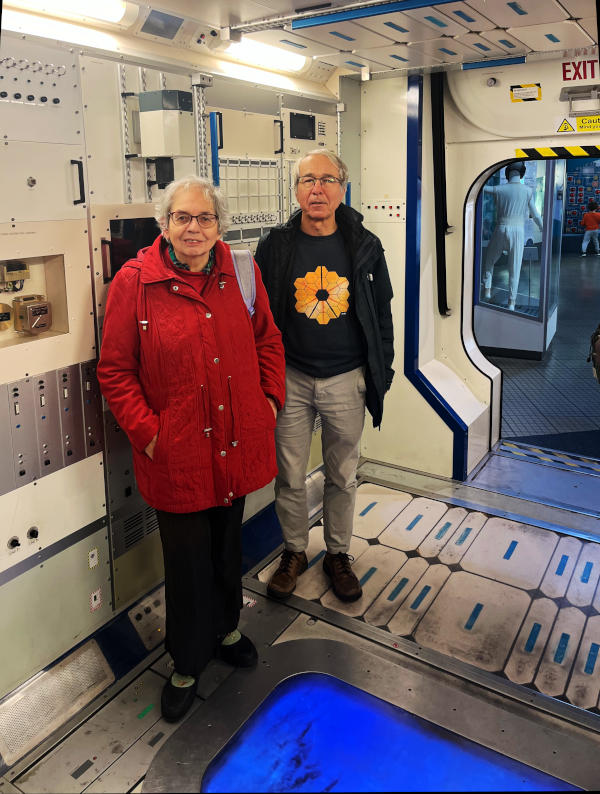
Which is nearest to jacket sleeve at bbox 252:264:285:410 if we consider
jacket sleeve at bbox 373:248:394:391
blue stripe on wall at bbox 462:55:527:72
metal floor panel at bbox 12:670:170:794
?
jacket sleeve at bbox 373:248:394:391

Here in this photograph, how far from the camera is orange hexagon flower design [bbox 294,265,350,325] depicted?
3.41 m

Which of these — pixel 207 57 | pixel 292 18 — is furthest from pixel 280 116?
pixel 292 18

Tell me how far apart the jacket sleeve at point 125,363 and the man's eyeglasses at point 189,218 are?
25cm

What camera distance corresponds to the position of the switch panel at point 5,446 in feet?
8.88

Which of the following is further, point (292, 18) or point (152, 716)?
point (292, 18)

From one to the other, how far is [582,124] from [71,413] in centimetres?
364

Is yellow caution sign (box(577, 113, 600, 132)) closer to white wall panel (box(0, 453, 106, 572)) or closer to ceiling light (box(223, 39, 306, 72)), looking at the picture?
ceiling light (box(223, 39, 306, 72))

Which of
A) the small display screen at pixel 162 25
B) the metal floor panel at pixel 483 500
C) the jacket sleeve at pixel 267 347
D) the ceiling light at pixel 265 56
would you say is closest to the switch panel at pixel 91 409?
the jacket sleeve at pixel 267 347

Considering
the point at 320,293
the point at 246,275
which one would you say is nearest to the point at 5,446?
the point at 246,275

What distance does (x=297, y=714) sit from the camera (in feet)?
9.69

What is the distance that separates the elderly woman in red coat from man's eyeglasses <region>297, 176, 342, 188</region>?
0.63 m

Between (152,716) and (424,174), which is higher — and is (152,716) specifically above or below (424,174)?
below

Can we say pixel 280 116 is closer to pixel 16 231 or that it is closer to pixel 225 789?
pixel 16 231

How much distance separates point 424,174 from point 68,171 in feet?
9.62
